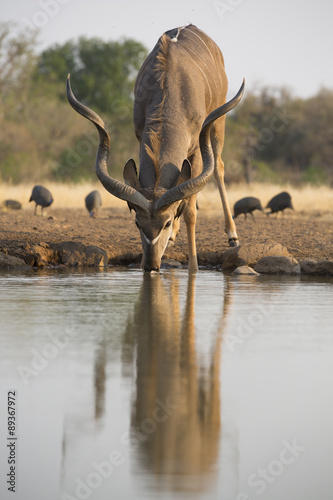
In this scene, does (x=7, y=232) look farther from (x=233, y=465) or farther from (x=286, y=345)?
(x=233, y=465)

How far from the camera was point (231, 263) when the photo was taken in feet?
27.0

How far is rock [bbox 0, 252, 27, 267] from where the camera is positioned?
26.5 feet

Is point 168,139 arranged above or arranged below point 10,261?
above

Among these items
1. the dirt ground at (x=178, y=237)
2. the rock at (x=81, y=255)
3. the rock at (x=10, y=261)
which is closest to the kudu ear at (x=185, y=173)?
the rock at (x=81, y=255)

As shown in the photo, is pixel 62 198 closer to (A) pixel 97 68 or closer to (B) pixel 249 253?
(B) pixel 249 253

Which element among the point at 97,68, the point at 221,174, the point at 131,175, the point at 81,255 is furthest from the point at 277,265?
the point at 97,68

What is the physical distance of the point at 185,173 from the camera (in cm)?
714

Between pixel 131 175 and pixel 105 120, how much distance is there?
2529 centimetres

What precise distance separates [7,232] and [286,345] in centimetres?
567

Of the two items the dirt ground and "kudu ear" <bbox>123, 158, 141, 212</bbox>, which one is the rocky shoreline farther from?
"kudu ear" <bbox>123, 158, 141, 212</bbox>

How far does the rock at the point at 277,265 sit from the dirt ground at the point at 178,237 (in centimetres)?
67

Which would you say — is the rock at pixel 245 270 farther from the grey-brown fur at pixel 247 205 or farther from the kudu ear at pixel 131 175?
the grey-brown fur at pixel 247 205

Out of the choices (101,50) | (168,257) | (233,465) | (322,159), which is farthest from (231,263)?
(101,50)

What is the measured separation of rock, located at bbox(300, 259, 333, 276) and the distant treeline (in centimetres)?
A: 1848
